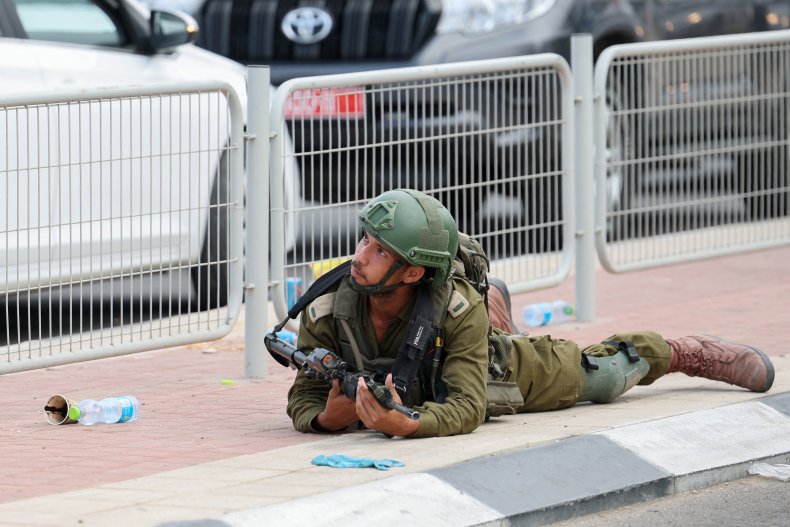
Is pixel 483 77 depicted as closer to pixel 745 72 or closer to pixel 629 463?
pixel 745 72

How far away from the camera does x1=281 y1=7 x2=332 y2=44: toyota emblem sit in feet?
40.2

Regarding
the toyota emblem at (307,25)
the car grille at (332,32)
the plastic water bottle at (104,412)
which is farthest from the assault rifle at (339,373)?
the toyota emblem at (307,25)

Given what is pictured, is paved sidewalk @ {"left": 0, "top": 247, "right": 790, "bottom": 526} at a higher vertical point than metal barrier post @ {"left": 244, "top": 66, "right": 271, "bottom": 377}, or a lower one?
lower

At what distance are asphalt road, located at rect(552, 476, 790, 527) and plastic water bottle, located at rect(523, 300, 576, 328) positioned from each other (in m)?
3.04

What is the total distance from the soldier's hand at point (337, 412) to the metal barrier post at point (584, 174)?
3.06 metres

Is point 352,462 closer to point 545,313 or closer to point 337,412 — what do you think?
point 337,412

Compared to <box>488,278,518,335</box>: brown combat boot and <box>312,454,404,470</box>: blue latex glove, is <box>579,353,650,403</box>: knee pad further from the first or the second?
<box>312,454,404,470</box>: blue latex glove

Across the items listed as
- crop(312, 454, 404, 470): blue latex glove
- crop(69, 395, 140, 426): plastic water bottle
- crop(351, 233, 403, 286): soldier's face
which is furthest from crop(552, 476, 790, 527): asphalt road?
crop(69, 395, 140, 426): plastic water bottle

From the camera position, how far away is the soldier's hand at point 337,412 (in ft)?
18.7

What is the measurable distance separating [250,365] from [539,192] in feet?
6.45

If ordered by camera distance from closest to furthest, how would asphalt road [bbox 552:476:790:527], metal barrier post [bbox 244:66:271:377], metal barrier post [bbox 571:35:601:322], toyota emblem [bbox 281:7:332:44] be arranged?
asphalt road [bbox 552:476:790:527]
metal barrier post [bbox 244:66:271:377]
metal barrier post [bbox 571:35:601:322]
toyota emblem [bbox 281:7:332:44]

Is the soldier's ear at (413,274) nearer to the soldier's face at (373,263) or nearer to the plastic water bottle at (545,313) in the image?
the soldier's face at (373,263)

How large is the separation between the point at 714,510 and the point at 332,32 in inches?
289

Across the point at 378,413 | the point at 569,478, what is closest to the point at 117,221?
the point at 378,413
